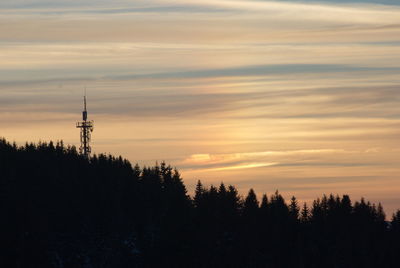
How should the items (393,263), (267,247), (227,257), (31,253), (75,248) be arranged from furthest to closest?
(393,263) → (267,247) → (227,257) → (75,248) → (31,253)

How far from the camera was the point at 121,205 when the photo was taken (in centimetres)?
17662

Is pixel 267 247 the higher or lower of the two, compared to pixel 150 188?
lower

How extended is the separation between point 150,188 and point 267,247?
24629 mm

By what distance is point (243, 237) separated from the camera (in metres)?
176

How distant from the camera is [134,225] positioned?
174625 mm

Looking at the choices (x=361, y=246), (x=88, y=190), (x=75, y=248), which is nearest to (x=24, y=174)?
(x=88, y=190)

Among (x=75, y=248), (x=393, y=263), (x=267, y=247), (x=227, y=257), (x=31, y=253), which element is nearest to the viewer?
(x=31, y=253)

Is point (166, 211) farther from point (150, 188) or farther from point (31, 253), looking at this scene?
point (31, 253)

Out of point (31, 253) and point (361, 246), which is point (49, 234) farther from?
point (361, 246)

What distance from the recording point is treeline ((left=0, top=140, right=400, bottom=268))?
505 ft

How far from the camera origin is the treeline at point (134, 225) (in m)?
154

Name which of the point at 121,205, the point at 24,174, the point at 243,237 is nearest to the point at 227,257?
the point at 243,237

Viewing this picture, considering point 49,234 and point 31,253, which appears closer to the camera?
point 31,253

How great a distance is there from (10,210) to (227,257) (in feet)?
127
